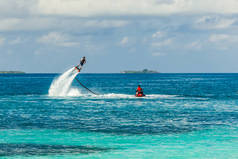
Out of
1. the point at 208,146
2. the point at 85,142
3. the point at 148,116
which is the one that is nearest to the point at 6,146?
the point at 85,142

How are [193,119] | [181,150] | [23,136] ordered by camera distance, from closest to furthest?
[181,150] < [23,136] < [193,119]

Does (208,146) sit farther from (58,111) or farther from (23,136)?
(58,111)

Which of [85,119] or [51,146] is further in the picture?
[85,119]

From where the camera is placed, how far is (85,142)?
28734 mm

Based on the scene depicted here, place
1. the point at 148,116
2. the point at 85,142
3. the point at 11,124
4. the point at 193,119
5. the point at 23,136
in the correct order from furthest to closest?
1. the point at 148,116
2. the point at 193,119
3. the point at 11,124
4. the point at 23,136
5. the point at 85,142

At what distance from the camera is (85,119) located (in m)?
41.3

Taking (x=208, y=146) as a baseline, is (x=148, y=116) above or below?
above

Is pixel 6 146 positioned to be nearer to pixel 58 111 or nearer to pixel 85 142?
pixel 85 142

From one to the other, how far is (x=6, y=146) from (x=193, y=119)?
2088cm

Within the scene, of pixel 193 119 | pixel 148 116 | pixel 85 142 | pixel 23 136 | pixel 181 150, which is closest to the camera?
pixel 181 150

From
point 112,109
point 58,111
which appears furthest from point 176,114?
point 58,111

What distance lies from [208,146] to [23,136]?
46.8 ft

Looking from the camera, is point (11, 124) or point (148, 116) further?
point (148, 116)

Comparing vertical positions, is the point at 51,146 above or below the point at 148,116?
below
